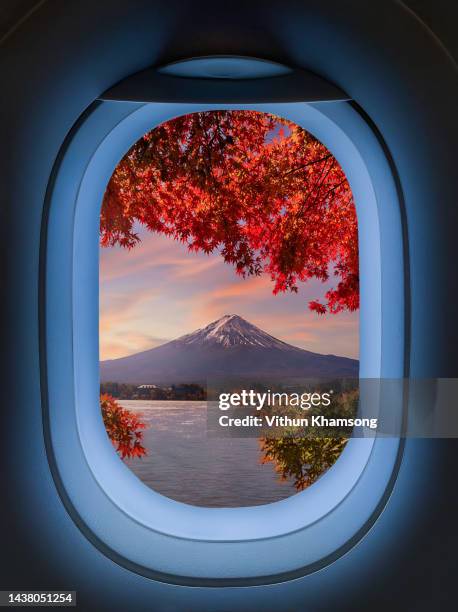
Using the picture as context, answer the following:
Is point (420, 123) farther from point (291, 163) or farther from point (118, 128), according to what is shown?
point (291, 163)

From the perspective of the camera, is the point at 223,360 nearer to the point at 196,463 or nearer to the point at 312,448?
the point at 196,463

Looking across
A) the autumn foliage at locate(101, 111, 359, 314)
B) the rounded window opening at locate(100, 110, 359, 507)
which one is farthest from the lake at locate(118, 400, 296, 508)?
the autumn foliage at locate(101, 111, 359, 314)

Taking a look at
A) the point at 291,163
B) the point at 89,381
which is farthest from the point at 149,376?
the point at 89,381

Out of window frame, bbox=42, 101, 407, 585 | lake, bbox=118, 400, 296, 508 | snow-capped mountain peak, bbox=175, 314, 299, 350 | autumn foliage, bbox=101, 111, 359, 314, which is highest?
autumn foliage, bbox=101, 111, 359, 314

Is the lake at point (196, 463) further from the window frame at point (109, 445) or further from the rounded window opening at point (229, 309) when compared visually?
the window frame at point (109, 445)

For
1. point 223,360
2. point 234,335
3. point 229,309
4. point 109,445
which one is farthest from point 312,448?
point 109,445

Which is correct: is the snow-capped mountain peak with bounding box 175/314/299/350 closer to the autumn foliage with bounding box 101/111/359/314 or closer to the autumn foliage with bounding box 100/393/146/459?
the autumn foliage with bounding box 100/393/146/459

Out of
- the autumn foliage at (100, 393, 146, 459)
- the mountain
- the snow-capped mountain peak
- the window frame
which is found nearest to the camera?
the window frame
